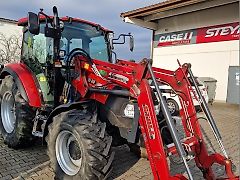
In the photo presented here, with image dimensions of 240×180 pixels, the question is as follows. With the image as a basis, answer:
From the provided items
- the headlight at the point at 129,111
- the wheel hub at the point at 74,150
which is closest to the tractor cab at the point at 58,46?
the wheel hub at the point at 74,150

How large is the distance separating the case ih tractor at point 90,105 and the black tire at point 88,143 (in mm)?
12

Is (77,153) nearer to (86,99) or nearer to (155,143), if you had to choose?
(86,99)

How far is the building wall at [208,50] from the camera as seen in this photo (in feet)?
37.3

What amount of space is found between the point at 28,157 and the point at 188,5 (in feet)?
31.7

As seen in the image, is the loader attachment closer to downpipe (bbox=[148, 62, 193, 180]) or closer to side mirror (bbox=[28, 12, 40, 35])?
downpipe (bbox=[148, 62, 193, 180])

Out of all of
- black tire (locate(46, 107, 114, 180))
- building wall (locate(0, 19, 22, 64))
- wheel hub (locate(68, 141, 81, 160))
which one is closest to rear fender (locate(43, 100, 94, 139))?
black tire (locate(46, 107, 114, 180))

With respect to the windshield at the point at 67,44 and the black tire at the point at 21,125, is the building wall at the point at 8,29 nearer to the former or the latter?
the windshield at the point at 67,44

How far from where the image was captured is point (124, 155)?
4.83 metres

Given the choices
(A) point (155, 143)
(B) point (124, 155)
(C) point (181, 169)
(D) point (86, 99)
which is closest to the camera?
(A) point (155, 143)

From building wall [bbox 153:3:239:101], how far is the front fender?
360 inches

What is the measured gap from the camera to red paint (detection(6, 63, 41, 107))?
175 inches

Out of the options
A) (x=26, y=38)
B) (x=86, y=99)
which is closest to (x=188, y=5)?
(x=26, y=38)

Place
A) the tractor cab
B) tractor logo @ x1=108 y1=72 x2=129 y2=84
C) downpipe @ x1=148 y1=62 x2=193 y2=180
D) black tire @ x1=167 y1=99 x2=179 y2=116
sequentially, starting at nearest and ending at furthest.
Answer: downpipe @ x1=148 y1=62 x2=193 y2=180, tractor logo @ x1=108 y1=72 x2=129 y2=84, the tractor cab, black tire @ x1=167 y1=99 x2=179 y2=116

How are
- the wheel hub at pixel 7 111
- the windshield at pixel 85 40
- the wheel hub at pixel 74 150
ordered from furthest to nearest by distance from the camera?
1. the wheel hub at pixel 7 111
2. the windshield at pixel 85 40
3. the wheel hub at pixel 74 150
